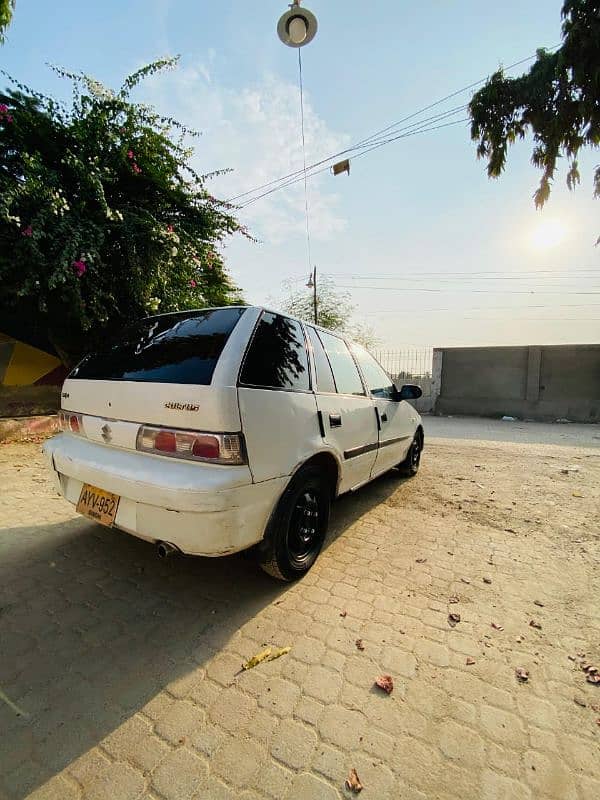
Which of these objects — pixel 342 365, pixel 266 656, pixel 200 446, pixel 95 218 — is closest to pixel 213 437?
pixel 200 446

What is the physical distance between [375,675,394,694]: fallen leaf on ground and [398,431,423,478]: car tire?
3.02m

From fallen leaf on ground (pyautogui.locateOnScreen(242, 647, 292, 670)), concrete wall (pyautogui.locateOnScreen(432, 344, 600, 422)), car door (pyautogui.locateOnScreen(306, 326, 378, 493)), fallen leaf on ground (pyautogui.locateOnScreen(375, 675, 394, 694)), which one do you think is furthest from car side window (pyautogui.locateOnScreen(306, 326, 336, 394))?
concrete wall (pyautogui.locateOnScreen(432, 344, 600, 422))

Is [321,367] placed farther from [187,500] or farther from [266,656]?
[266,656]

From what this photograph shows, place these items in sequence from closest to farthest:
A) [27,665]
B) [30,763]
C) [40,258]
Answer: [30,763]
[27,665]
[40,258]

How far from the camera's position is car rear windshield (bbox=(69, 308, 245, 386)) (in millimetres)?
1982

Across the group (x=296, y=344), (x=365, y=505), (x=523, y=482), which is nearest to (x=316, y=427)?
(x=296, y=344)

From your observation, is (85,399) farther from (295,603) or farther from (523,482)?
(523,482)

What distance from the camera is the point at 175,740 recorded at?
4.50ft

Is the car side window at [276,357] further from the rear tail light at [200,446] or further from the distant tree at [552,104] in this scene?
the distant tree at [552,104]

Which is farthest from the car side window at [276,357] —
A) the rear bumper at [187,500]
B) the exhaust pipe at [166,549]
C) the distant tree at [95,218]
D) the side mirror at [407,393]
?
the distant tree at [95,218]

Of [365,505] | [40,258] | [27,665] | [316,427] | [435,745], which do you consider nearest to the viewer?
[435,745]

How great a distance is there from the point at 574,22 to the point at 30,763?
7.62m

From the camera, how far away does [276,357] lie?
7.34 ft

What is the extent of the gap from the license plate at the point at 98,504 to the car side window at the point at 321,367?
1.44 meters
